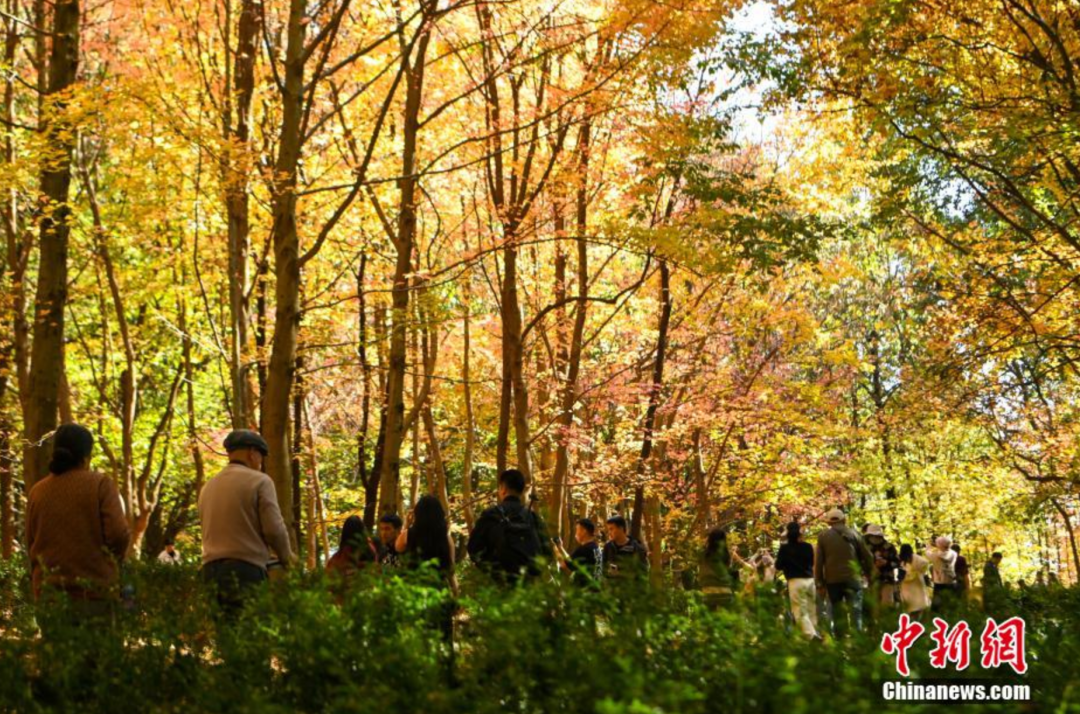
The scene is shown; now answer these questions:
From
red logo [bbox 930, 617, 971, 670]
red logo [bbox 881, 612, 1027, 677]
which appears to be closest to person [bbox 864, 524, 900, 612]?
red logo [bbox 881, 612, 1027, 677]

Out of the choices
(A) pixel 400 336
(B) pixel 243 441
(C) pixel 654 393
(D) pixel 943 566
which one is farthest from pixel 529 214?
(B) pixel 243 441

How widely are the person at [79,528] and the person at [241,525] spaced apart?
0.53 m

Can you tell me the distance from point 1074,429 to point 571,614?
77.0 feet

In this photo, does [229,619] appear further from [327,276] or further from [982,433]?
[982,433]

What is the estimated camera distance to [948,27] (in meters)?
12.7

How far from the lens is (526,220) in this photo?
1609cm

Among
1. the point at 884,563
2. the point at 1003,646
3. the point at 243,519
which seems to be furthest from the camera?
the point at 884,563

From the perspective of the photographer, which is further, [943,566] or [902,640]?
[943,566]

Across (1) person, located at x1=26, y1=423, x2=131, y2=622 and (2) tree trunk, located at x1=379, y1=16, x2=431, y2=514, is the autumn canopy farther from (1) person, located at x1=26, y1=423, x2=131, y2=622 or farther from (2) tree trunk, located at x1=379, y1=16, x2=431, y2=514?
(1) person, located at x1=26, y1=423, x2=131, y2=622

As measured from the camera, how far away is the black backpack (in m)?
7.56

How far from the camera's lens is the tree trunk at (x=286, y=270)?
1002 centimetres

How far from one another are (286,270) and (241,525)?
409 cm

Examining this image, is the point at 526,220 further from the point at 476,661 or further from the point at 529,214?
the point at 476,661

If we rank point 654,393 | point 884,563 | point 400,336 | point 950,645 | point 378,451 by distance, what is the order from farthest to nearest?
point 378,451 < point 654,393 < point 884,563 < point 400,336 < point 950,645
